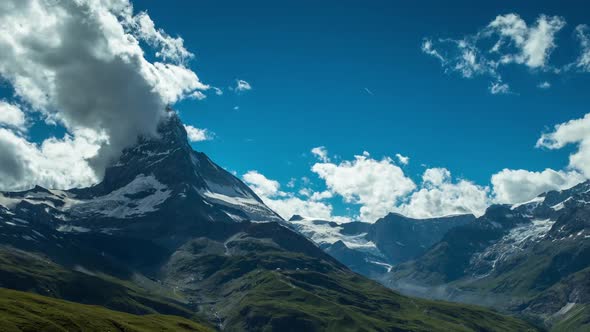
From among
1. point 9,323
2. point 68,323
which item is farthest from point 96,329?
point 9,323

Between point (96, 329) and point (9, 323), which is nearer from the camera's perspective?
point (9, 323)

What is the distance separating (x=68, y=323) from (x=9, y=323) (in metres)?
21.4

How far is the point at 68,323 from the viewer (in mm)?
192125

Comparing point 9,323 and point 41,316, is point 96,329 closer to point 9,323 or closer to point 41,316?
point 41,316

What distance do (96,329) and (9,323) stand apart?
28907mm

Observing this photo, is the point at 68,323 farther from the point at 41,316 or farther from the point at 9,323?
the point at 9,323

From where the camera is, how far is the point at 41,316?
19188 cm

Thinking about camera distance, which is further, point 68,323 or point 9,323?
point 68,323

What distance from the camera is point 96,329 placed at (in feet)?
643

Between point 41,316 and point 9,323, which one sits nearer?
point 9,323

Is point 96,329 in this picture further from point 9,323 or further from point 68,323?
point 9,323

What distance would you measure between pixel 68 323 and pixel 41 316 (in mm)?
8286

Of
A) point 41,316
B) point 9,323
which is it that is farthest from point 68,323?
point 9,323

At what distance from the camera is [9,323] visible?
17350 cm
